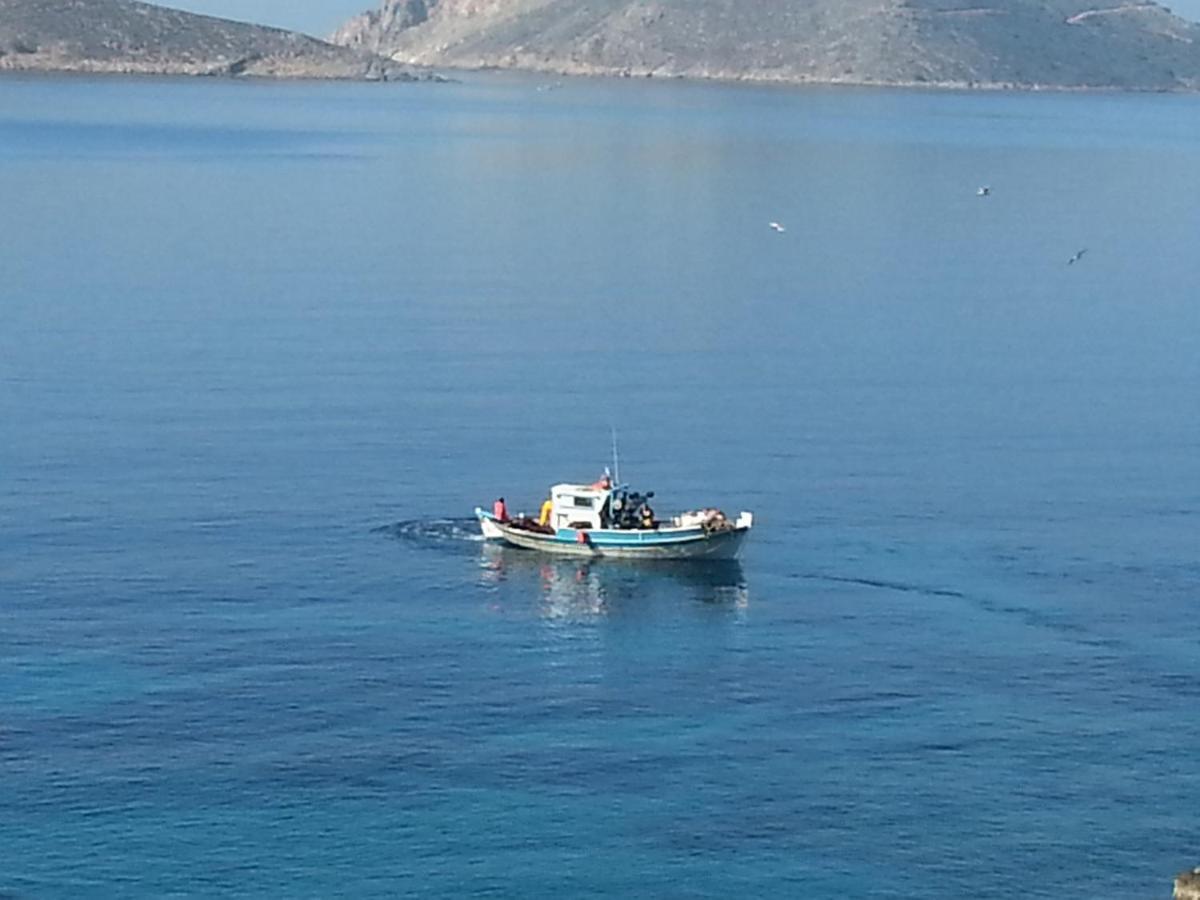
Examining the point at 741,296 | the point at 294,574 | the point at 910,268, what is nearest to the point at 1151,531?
the point at 294,574

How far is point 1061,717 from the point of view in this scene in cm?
4862

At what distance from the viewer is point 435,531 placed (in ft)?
202

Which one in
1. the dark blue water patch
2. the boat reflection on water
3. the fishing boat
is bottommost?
the boat reflection on water

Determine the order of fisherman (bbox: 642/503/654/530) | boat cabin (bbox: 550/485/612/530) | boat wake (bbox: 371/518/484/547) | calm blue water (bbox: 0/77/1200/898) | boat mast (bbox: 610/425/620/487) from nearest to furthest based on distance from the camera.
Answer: calm blue water (bbox: 0/77/1200/898) < fisherman (bbox: 642/503/654/530) < boat cabin (bbox: 550/485/612/530) < boat wake (bbox: 371/518/484/547) < boat mast (bbox: 610/425/620/487)

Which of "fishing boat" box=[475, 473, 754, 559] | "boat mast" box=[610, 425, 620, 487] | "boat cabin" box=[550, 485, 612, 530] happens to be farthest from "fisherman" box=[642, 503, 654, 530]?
"boat mast" box=[610, 425, 620, 487]

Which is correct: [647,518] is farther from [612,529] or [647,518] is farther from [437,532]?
[437,532]

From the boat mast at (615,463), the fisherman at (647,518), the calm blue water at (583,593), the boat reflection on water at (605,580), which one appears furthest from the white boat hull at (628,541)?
the boat mast at (615,463)

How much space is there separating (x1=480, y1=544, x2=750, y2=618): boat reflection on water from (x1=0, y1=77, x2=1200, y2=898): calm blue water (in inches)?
6.8

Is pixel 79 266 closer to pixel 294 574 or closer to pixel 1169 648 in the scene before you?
pixel 294 574

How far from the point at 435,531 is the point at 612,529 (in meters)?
4.57

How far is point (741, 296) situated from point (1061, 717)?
59.3m

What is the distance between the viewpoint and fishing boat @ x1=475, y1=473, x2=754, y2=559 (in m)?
59.0

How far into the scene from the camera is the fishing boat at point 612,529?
194 feet

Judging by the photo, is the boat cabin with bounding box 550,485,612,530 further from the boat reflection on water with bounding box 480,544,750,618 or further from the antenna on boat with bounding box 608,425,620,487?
the antenna on boat with bounding box 608,425,620,487
